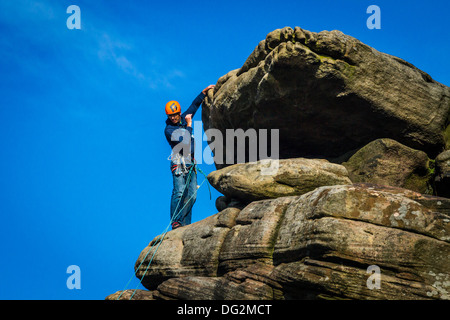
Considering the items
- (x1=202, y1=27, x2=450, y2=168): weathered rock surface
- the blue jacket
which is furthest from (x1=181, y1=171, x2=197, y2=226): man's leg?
(x1=202, y1=27, x2=450, y2=168): weathered rock surface

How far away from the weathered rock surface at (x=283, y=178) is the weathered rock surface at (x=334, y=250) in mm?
866

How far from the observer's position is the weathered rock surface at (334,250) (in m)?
11.7

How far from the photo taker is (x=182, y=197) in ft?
67.8

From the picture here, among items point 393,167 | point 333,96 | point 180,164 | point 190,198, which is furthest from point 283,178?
point 180,164

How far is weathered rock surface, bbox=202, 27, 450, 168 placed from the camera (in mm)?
16766

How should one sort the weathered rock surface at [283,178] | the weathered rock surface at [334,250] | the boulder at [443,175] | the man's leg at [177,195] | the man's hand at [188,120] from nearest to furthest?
the weathered rock surface at [334,250] → the boulder at [443,175] → the weathered rock surface at [283,178] → the man's leg at [177,195] → the man's hand at [188,120]

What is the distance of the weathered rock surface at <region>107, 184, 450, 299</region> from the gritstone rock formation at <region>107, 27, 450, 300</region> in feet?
0.10

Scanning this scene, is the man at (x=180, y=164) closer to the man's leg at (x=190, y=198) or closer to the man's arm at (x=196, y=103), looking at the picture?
the man's leg at (x=190, y=198)

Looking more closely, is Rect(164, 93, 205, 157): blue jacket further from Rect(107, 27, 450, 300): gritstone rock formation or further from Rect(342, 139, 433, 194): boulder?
Rect(342, 139, 433, 194): boulder

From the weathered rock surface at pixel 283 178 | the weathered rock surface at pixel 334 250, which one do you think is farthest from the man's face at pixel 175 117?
the weathered rock surface at pixel 334 250

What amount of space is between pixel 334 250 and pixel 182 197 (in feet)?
31.8

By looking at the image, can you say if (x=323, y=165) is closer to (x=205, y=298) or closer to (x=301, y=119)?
(x=301, y=119)

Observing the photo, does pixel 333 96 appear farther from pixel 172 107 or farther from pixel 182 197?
pixel 182 197

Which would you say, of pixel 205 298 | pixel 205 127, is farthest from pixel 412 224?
pixel 205 127
